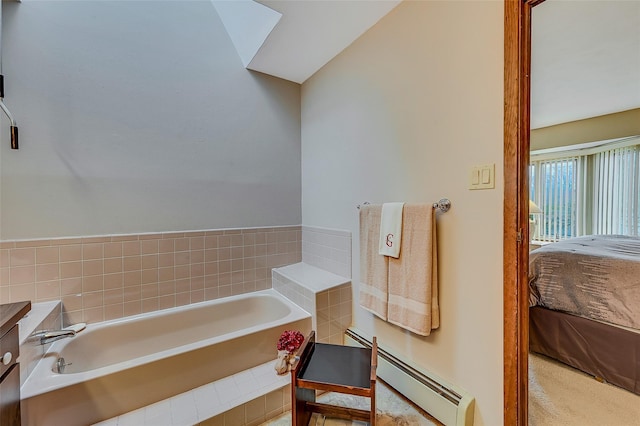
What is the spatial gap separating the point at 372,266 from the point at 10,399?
1.69m

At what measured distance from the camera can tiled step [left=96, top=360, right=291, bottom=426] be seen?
1.26 metres

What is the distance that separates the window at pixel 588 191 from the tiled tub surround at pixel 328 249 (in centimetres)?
370

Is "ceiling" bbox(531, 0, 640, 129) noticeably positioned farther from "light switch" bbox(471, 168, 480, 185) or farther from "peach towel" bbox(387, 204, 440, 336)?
"peach towel" bbox(387, 204, 440, 336)

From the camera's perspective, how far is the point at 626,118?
127 inches

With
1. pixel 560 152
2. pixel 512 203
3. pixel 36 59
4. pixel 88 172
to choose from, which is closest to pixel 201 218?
pixel 88 172

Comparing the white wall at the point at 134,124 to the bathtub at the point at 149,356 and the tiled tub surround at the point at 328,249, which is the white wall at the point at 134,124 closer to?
the tiled tub surround at the point at 328,249

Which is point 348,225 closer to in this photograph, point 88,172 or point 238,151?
point 238,151

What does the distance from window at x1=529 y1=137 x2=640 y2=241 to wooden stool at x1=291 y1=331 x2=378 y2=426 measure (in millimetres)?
4199

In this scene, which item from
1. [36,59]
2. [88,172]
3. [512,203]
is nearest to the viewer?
[512,203]

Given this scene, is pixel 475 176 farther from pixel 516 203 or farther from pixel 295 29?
pixel 295 29

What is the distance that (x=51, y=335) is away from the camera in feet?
4.70

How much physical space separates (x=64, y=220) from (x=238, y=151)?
4.22ft

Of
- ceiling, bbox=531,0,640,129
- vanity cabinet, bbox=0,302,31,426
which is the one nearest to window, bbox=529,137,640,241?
ceiling, bbox=531,0,640,129

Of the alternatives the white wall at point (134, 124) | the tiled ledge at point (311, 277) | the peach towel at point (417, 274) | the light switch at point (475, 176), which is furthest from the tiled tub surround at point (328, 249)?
the light switch at point (475, 176)
